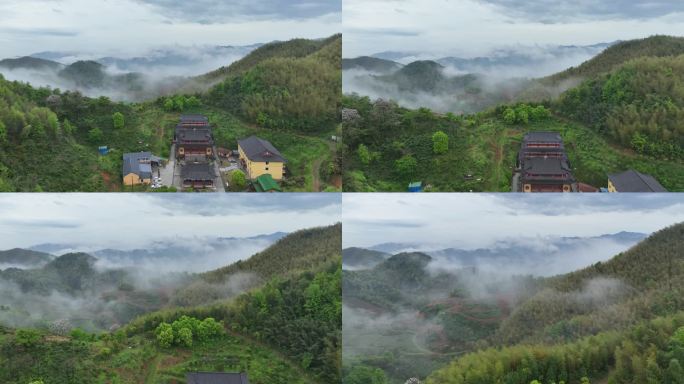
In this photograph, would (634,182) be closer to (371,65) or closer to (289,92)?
(371,65)

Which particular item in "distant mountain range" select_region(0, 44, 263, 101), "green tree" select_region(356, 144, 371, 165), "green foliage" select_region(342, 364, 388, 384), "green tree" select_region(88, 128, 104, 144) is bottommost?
"green foliage" select_region(342, 364, 388, 384)

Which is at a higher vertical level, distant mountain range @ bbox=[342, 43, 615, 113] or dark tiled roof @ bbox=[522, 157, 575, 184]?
distant mountain range @ bbox=[342, 43, 615, 113]

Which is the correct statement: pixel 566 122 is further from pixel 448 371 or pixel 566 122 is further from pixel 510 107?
pixel 448 371

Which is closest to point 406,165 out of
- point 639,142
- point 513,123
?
point 513,123

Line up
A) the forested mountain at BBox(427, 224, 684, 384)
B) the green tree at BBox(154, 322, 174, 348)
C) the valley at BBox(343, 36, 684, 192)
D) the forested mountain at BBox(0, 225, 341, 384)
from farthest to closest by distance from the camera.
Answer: the valley at BBox(343, 36, 684, 192), the green tree at BBox(154, 322, 174, 348), the forested mountain at BBox(0, 225, 341, 384), the forested mountain at BBox(427, 224, 684, 384)

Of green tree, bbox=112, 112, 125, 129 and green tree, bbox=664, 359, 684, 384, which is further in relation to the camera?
green tree, bbox=112, 112, 125, 129

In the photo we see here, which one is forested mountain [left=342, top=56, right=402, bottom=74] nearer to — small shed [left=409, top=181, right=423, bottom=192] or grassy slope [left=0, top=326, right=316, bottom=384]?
small shed [left=409, top=181, right=423, bottom=192]

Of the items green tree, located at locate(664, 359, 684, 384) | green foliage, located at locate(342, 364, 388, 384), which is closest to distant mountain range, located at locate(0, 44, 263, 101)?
green foliage, located at locate(342, 364, 388, 384)

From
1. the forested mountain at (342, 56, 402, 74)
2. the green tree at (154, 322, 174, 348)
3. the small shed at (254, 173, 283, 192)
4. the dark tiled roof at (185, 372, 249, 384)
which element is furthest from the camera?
the forested mountain at (342, 56, 402, 74)
